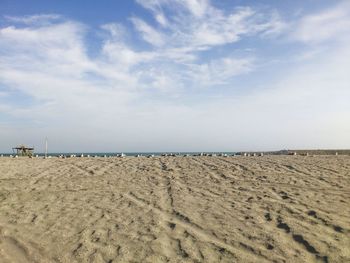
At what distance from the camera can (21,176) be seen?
17.3 metres

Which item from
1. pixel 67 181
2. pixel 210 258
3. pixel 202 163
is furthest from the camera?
pixel 202 163

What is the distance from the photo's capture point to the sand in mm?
9008

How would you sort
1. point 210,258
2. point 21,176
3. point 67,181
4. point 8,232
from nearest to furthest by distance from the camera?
point 210,258 < point 8,232 < point 67,181 < point 21,176

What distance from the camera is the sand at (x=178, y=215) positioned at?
355 inches

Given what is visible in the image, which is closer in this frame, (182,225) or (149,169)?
(182,225)

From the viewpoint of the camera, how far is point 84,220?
1124 centimetres

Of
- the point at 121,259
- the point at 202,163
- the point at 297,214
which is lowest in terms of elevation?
the point at 121,259

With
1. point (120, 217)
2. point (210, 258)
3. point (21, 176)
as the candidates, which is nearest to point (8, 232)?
point (120, 217)

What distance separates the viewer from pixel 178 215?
11406mm

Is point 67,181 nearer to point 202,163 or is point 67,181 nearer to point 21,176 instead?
point 21,176

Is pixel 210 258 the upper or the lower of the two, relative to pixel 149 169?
lower

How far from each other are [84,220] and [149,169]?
24.8ft

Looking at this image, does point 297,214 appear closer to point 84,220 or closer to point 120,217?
point 120,217

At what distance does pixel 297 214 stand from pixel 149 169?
9.05 metres
